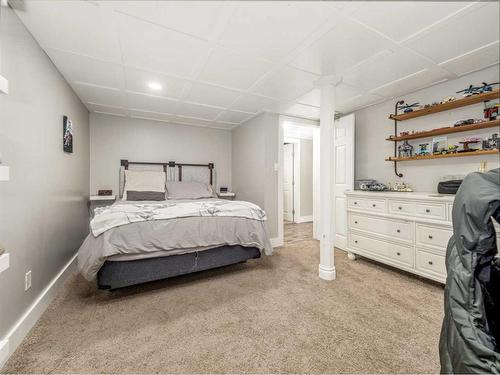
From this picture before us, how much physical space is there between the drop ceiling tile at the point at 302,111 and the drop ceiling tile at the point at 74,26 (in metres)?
2.20

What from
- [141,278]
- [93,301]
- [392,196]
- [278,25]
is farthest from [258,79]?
[93,301]

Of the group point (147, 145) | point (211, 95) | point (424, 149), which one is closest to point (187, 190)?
point (147, 145)

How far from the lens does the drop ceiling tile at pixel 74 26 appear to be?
1.37m

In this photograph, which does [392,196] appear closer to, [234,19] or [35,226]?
[234,19]

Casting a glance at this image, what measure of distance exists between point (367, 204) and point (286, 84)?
173 centimetres

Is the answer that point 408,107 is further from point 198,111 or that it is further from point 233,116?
point 198,111

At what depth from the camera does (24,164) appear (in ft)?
5.00

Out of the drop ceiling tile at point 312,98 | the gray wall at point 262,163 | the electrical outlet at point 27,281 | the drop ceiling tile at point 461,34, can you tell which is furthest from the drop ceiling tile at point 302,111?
the electrical outlet at point 27,281

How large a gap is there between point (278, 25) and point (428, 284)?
268 cm

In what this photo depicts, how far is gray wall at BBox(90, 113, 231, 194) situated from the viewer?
3510 mm

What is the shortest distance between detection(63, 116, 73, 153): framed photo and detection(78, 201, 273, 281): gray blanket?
3.58 feet

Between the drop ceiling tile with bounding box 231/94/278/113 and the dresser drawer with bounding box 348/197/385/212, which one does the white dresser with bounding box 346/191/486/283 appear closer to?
the dresser drawer with bounding box 348/197/385/212

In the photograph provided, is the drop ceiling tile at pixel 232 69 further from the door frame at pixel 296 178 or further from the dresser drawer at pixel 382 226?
the door frame at pixel 296 178

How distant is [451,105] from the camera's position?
224cm
